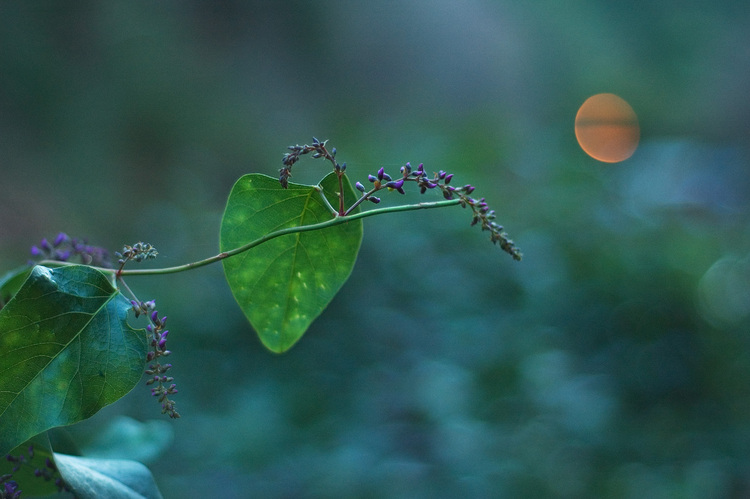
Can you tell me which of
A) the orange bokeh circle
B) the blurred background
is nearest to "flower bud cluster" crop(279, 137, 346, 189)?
the blurred background

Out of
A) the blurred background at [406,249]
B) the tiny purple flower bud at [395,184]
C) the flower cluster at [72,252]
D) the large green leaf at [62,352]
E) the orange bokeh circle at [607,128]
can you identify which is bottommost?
the large green leaf at [62,352]

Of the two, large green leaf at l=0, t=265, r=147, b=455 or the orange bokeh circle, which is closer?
large green leaf at l=0, t=265, r=147, b=455

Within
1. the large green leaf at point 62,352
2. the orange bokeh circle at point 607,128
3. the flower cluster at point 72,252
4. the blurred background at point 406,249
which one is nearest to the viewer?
the large green leaf at point 62,352

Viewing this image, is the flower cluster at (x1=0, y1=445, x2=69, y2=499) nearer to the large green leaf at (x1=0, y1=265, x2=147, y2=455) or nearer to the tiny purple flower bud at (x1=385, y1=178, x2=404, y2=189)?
the large green leaf at (x1=0, y1=265, x2=147, y2=455)

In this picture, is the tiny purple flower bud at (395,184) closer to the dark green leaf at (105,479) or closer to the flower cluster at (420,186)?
the flower cluster at (420,186)

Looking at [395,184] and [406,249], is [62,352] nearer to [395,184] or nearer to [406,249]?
[395,184]

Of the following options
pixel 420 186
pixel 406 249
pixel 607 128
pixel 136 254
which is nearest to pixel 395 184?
pixel 420 186

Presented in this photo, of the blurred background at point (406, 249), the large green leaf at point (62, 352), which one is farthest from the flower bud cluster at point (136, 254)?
the blurred background at point (406, 249)
